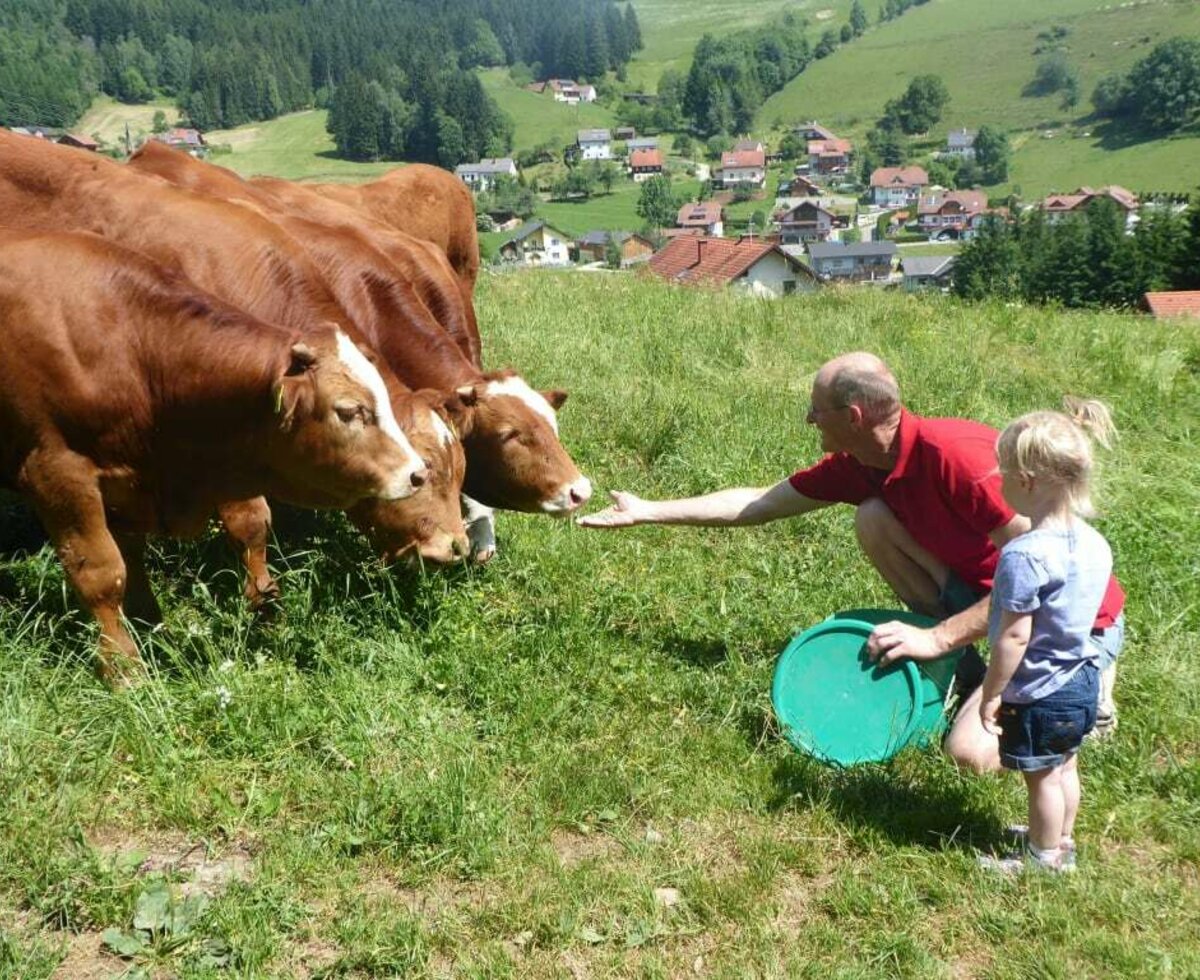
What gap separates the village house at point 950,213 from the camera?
104250mm

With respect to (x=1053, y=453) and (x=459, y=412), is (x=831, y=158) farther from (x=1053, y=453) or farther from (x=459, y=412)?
(x=1053, y=453)

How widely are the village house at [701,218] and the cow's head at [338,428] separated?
304 ft

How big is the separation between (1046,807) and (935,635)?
2.55 ft

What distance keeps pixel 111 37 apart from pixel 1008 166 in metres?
112

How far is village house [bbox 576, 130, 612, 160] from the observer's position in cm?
12662

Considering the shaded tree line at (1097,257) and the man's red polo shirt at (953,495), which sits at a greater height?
the man's red polo shirt at (953,495)

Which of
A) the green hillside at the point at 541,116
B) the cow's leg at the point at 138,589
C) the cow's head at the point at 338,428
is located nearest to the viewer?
the cow's head at the point at 338,428

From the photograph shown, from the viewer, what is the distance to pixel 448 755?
4.64 m

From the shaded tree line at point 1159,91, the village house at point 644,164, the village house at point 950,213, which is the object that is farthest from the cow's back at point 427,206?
the shaded tree line at point 1159,91

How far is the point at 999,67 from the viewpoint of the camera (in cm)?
15625

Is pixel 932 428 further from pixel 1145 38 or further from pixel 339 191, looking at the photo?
pixel 1145 38

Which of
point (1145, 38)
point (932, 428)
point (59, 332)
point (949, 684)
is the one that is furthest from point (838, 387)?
point (1145, 38)

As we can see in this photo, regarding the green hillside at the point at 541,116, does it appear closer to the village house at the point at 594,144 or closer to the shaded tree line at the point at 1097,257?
the village house at the point at 594,144

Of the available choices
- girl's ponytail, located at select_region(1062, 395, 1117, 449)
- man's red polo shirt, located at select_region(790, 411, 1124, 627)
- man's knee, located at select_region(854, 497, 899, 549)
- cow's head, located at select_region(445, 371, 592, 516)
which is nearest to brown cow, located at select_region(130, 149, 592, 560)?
cow's head, located at select_region(445, 371, 592, 516)
